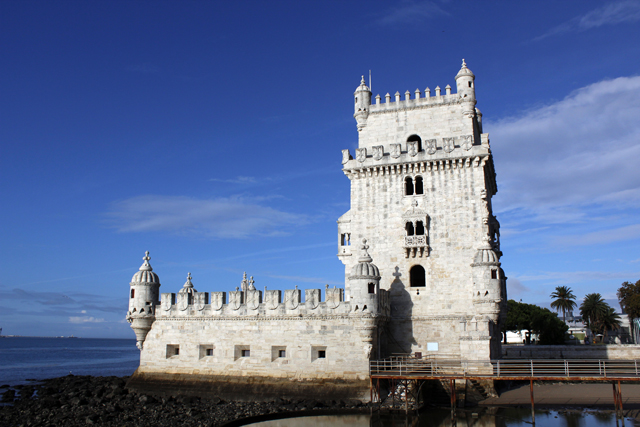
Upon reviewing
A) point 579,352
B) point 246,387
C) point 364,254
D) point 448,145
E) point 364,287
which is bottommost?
point 246,387

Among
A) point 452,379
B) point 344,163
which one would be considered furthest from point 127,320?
point 452,379

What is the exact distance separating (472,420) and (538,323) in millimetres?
42777

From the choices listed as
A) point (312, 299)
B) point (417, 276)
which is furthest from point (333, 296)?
point (417, 276)

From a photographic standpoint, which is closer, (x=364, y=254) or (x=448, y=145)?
(x=364, y=254)

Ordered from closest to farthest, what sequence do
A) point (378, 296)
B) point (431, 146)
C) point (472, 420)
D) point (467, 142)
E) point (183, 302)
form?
point (472, 420) < point (378, 296) < point (467, 142) < point (431, 146) < point (183, 302)

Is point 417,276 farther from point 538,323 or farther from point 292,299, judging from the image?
point 538,323

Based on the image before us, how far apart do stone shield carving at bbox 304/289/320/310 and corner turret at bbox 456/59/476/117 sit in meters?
15.5

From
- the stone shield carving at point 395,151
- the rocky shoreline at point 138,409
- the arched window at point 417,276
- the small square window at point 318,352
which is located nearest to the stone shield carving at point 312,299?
the small square window at point 318,352

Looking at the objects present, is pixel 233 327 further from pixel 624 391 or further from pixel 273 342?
pixel 624 391

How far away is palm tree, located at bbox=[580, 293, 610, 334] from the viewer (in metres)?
66.6

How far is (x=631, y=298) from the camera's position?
58.5m

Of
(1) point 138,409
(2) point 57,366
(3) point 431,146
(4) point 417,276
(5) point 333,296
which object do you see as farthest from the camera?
(2) point 57,366

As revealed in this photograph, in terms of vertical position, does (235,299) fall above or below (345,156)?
below

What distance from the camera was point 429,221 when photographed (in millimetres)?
31734
